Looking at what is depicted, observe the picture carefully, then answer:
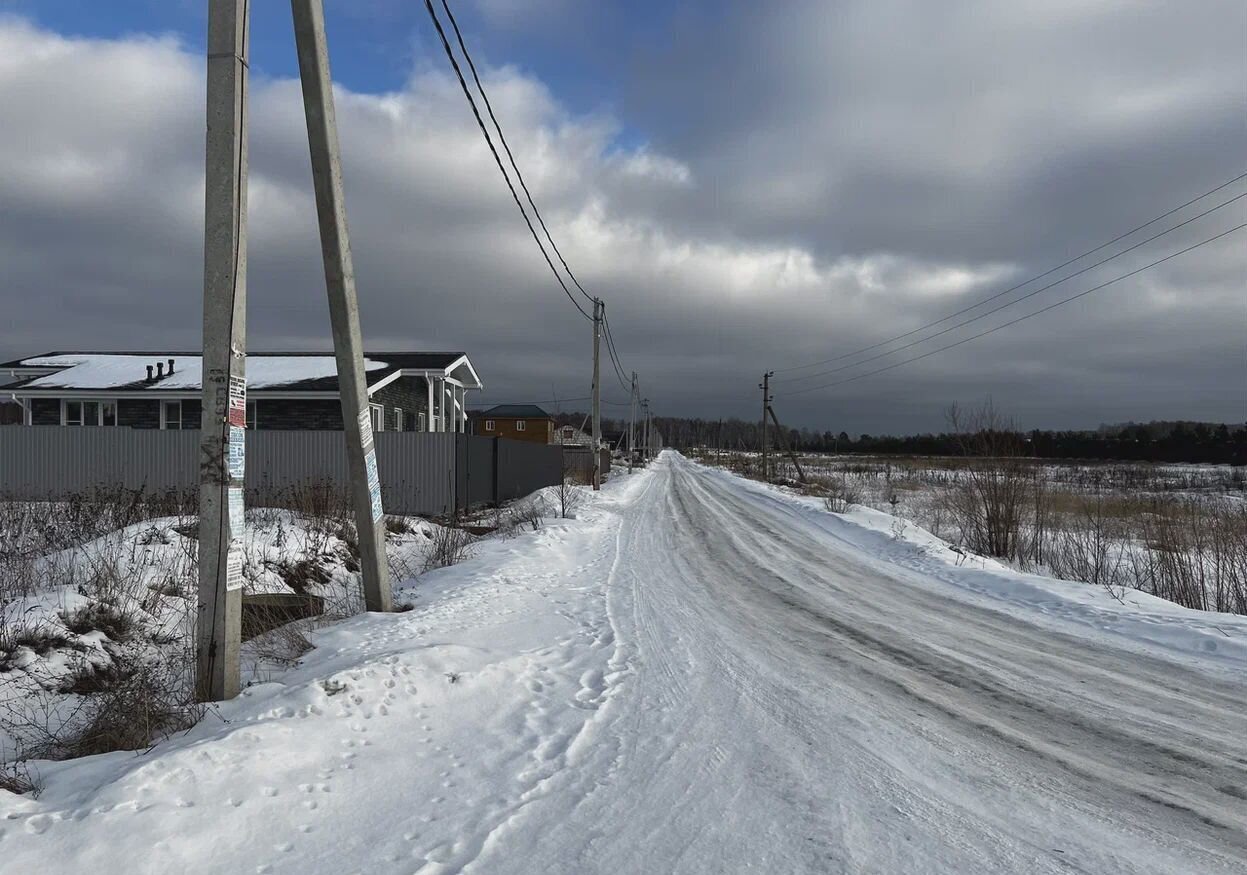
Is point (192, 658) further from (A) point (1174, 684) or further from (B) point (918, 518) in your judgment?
(B) point (918, 518)

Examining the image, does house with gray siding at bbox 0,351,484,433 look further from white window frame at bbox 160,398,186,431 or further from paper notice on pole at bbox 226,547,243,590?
paper notice on pole at bbox 226,547,243,590

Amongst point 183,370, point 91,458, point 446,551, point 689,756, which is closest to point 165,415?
point 183,370

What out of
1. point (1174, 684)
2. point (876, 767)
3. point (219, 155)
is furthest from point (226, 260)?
point (1174, 684)

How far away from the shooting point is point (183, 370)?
85.1ft

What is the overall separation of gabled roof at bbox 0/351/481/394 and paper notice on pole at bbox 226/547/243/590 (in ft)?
57.1

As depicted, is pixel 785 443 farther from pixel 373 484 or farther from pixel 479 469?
pixel 373 484

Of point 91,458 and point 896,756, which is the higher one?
point 91,458

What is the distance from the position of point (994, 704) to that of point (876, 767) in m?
1.69

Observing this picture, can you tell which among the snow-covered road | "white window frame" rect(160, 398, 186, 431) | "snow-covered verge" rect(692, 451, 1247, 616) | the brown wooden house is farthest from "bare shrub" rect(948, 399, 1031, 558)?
the brown wooden house

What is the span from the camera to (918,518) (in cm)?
2156

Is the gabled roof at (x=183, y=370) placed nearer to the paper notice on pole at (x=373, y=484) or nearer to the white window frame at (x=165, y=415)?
the white window frame at (x=165, y=415)

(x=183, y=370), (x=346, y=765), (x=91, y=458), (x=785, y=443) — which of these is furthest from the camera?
(x=785, y=443)

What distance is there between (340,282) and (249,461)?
49.6ft

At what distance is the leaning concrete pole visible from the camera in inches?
235
